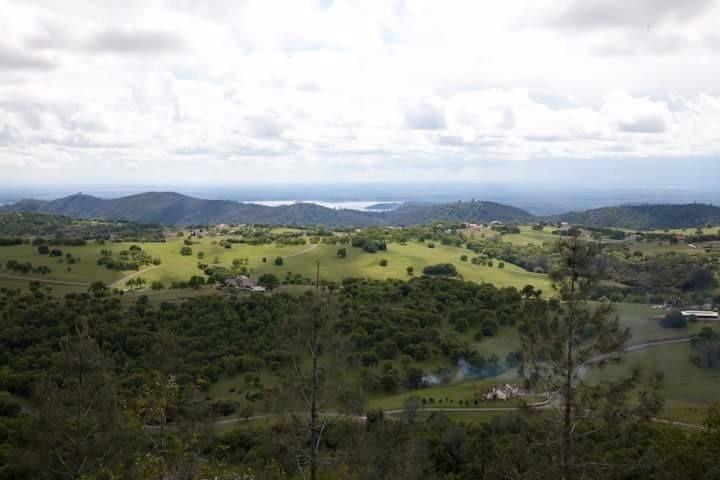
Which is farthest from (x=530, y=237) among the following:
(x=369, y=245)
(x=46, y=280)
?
(x=46, y=280)

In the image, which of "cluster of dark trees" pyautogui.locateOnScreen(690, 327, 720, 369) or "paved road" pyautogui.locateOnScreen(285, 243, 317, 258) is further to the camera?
"paved road" pyautogui.locateOnScreen(285, 243, 317, 258)

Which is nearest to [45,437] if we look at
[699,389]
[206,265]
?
[699,389]

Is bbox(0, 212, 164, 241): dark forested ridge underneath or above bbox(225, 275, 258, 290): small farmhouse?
above

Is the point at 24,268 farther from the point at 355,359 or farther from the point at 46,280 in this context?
the point at 355,359

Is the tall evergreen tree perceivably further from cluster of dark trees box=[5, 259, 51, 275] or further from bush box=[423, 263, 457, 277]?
cluster of dark trees box=[5, 259, 51, 275]

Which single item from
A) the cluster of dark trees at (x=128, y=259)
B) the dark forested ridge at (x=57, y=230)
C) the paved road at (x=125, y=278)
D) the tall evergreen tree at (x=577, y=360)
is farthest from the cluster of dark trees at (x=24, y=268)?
the tall evergreen tree at (x=577, y=360)

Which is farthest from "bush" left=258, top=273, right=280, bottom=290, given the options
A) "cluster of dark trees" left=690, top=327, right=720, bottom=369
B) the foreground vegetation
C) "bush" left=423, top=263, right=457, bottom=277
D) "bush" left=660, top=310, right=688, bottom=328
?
"cluster of dark trees" left=690, top=327, right=720, bottom=369

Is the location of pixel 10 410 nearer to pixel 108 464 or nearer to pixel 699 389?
pixel 108 464
